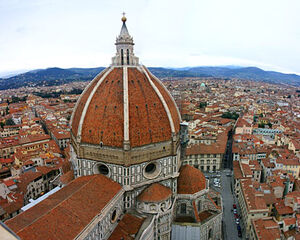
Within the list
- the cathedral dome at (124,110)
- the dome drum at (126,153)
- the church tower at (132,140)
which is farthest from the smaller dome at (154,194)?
the cathedral dome at (124,110)

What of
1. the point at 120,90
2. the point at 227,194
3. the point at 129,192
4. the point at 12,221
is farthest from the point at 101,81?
the point at 227,194

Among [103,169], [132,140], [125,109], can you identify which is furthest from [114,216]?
[125,109]

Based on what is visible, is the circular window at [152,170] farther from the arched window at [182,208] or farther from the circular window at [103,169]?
the arched window at [182,208]

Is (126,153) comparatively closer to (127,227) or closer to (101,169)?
(101,169)

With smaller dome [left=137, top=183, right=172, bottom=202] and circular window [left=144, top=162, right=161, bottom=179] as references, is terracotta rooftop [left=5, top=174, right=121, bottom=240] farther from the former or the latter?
circular window [left=144, top=162, right=161, bottom=179]

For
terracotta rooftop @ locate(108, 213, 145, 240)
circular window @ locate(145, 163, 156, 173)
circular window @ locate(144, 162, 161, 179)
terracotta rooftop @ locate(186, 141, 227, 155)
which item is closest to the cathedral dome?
circular window @ locate(144, 162, 161, 179)

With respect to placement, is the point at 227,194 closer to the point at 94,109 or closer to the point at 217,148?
the point at 217,148
